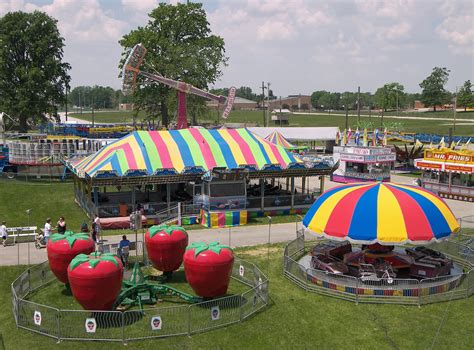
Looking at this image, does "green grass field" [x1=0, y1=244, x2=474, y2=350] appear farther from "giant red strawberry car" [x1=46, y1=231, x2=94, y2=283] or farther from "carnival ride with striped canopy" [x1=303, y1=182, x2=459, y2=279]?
"carnival ride with striped canopy" [x1=303, y1=182, x2=459, y2=279]

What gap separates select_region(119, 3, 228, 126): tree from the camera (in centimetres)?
6606

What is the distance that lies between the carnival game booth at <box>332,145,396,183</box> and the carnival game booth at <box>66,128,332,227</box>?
489 inches

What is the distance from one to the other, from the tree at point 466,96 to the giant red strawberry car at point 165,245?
516ft

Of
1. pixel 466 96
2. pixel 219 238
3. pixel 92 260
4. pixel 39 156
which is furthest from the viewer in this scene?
pixel 466 96

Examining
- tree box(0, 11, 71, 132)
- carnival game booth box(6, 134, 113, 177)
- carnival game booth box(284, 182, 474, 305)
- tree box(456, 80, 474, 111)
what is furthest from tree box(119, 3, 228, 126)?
tree box(456, 80, 474, 111)

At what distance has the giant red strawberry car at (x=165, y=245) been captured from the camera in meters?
18.2

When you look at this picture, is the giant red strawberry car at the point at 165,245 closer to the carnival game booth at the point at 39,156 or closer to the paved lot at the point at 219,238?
the paved lot at the point at 219,238

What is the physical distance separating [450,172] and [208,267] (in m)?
28.0

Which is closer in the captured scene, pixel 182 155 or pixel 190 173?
pixel 190 173

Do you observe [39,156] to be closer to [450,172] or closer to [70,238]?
[70,238]

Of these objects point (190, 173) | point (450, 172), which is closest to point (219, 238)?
point (190, 173)

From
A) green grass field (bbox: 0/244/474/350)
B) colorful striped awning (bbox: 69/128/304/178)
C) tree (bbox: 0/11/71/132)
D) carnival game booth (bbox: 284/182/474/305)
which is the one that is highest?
tree (bbox: 0/11/71/132)

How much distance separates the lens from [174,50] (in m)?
66.1

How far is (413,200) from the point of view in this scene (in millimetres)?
18953
